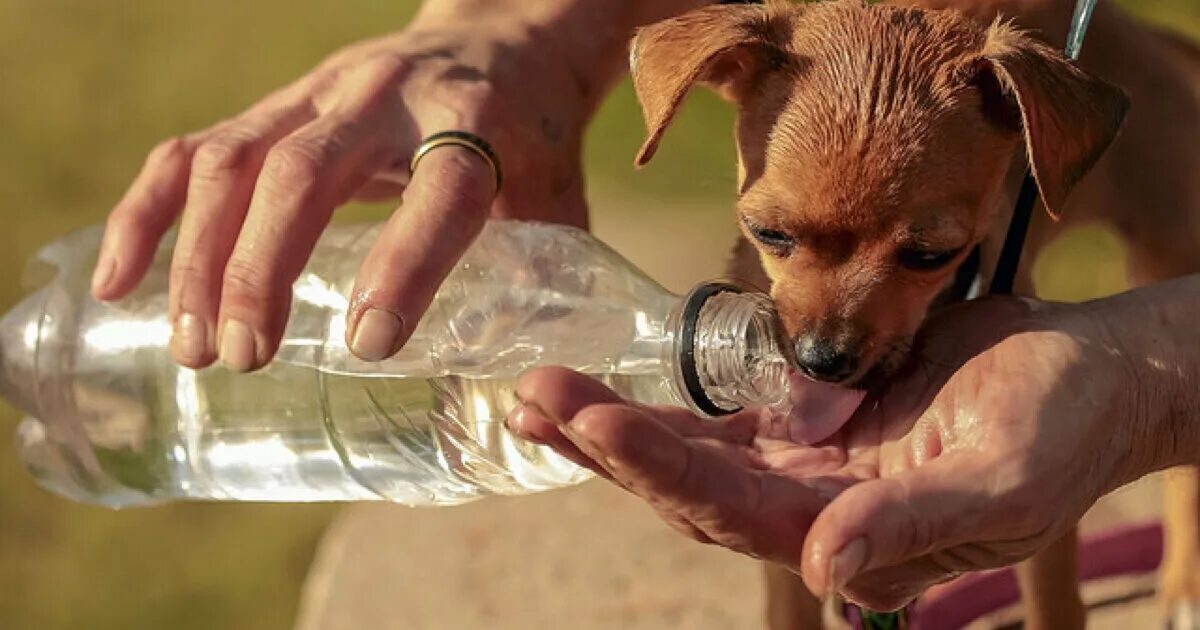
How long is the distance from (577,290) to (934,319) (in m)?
0.48

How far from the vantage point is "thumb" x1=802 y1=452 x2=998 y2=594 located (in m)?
1.05

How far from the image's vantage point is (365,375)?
6.08 ft

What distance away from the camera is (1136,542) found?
244 cm

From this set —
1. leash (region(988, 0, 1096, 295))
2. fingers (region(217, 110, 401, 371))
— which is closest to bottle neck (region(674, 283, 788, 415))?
leash (region(988, 0, 1096, 295))

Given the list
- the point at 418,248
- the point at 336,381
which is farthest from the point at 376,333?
the point at 336,381

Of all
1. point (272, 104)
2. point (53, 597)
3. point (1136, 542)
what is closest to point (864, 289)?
point (272, 104)

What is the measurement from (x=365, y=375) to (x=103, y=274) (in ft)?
1.26

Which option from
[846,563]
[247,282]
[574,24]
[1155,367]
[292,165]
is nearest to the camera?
[846,563]

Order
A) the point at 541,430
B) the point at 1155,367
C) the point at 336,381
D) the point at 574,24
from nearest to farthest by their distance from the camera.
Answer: the point at 541,430 < the point at 1155,367 < the point at 336,381 < the point at 574,24

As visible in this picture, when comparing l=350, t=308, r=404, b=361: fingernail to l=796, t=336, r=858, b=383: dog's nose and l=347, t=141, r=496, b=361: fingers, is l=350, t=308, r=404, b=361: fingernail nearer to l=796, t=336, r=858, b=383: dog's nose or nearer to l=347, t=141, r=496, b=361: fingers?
l=347, t=141, r=496, b=361: fingers

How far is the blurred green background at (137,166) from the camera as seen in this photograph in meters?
2.96

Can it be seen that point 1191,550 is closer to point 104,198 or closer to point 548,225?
point 548,225

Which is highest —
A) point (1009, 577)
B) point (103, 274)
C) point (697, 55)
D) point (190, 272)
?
point (697, 55)

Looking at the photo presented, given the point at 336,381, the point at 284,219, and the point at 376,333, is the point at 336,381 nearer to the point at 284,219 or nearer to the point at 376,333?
the point at 284,219
